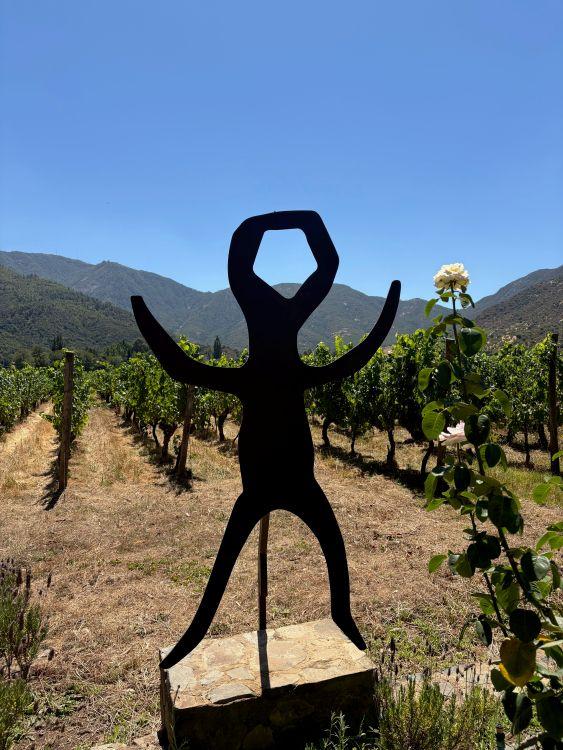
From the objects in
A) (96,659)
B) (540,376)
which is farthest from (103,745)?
(540,376)

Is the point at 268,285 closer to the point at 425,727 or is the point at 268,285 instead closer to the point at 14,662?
the point at 425,727

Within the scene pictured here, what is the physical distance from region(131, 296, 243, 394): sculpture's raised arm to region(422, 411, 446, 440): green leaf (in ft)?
4.89

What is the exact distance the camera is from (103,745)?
2.92 m

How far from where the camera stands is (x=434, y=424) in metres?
1.70

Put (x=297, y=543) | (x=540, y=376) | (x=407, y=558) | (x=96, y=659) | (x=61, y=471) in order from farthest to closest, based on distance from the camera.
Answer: (x=540, y=376) < (x=61, y=471) < (x=297, y=543) < (x=407, y=558) < (x=96, y=659)

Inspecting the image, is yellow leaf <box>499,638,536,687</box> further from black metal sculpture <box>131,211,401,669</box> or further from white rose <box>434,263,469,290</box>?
black metal sculpture <box>131,211,401,669</box>

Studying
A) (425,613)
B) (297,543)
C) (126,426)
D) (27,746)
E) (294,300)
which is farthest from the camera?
(126,426)

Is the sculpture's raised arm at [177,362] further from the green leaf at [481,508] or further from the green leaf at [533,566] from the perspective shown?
the green leaf at [533,566]

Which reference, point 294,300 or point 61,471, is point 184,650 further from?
point 61,471

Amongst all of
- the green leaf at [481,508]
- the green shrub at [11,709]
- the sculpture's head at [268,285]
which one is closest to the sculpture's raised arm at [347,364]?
the sculpture's head at [268,285]

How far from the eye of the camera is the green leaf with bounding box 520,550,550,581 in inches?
57.3

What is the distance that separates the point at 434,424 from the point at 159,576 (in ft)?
16.8

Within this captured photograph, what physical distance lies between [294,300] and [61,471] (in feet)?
26.0

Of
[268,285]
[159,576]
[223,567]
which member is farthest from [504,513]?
[159,576]
